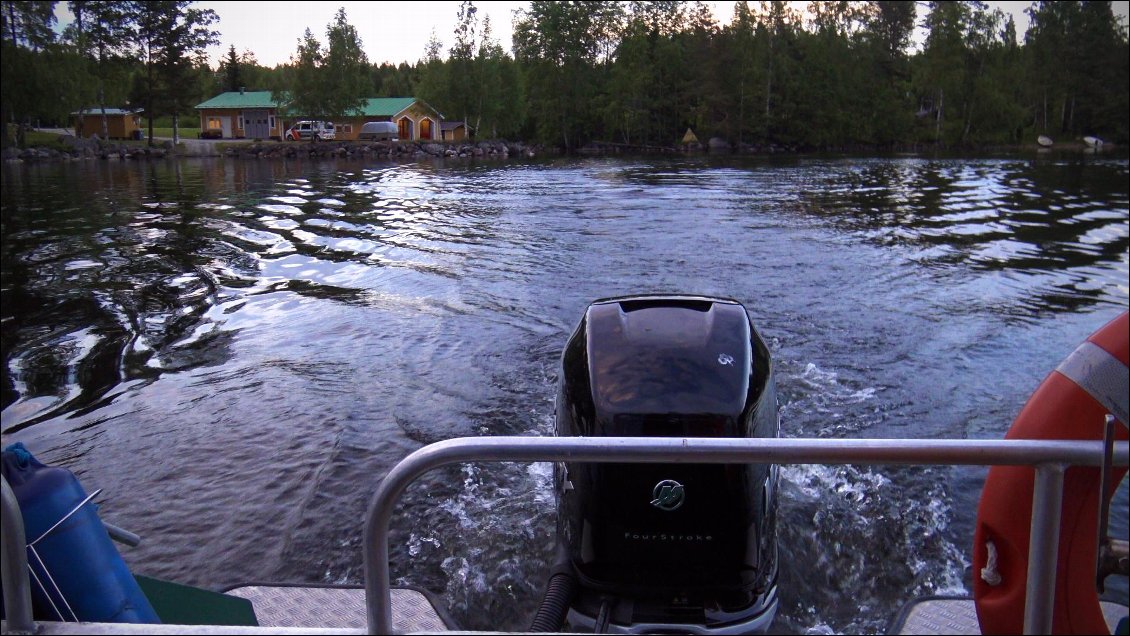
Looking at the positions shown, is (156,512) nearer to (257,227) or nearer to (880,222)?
(257,227)

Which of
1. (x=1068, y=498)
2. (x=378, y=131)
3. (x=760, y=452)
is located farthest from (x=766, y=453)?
(x=378, y=131)

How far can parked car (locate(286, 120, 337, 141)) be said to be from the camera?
61078mm

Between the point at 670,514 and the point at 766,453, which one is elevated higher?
the point at 766,453

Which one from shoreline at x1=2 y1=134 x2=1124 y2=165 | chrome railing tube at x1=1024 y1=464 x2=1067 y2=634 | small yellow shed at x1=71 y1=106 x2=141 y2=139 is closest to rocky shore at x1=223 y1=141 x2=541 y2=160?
shoreline at x1=2 y1=134 x2=1124 y2=165

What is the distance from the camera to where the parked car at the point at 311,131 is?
2405 inches

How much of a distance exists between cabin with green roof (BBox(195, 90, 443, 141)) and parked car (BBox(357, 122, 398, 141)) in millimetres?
1884

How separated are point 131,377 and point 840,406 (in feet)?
18.2

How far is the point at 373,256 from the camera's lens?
504 inches

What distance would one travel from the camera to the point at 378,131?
63688 millimetres

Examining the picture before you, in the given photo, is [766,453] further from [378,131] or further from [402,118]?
[402,118]

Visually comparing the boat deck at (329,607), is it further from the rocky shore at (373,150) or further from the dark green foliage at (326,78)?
the dark green foliage at (326,78)

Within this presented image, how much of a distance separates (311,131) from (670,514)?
207 feet

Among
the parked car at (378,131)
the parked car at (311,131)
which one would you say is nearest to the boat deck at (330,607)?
the parked car at (311,131)

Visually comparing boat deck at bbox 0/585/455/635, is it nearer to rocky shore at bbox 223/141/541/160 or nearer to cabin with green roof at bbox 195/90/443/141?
rocky shore at bbox 223/141/541/160
